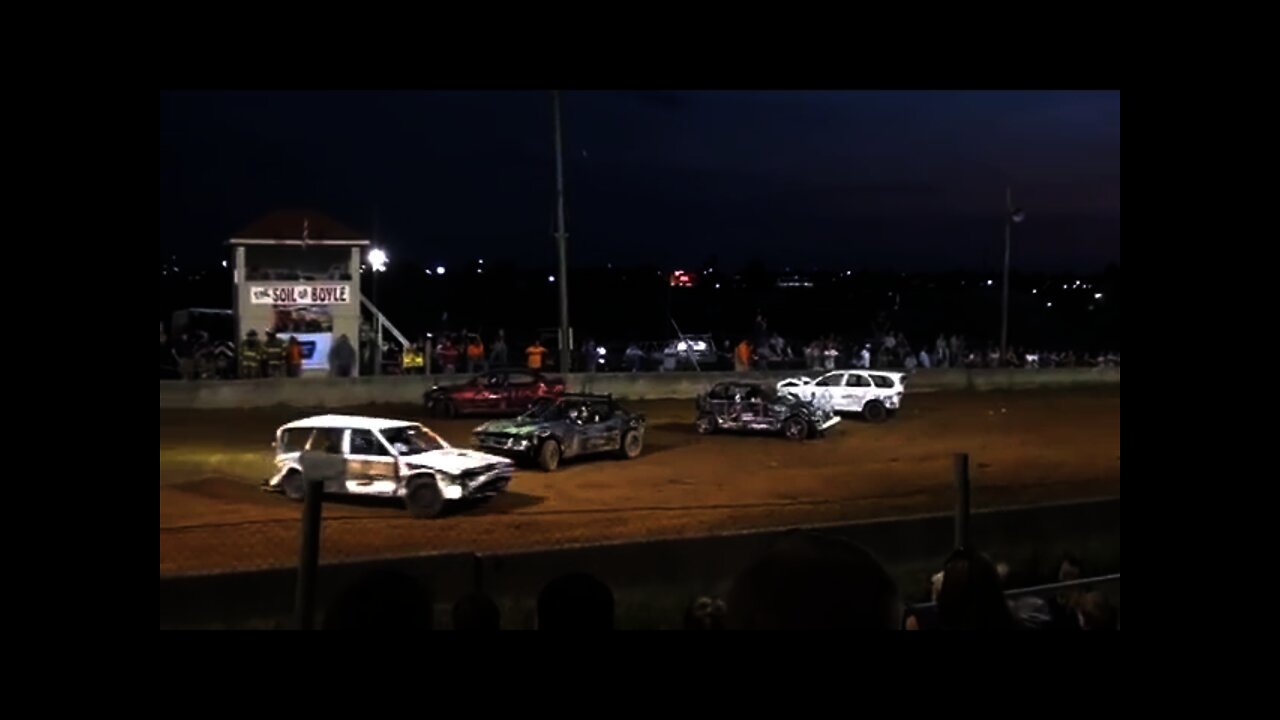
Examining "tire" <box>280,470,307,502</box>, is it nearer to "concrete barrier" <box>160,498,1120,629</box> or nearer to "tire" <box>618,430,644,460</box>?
"concrete barrier" <box>160,498,1120,629</box>

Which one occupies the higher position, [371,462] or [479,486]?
[371,462]

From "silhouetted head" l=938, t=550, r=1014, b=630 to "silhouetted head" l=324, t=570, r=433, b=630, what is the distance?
1590 mm

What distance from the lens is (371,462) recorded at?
1274cm

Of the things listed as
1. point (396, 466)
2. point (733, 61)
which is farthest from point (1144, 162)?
point (396, 466)

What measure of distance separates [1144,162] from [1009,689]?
2405 mm

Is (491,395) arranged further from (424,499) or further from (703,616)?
(703,616)

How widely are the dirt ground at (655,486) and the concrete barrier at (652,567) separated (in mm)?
2545

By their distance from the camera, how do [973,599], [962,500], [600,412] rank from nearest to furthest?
[973,599]
[962,500]
[600,412]

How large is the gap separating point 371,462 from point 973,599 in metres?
9.87

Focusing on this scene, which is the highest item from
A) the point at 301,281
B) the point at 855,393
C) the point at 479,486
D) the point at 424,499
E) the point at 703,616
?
the point at 301,281

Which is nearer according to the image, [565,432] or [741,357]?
[565,432]

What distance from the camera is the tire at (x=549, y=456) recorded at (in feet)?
51.5

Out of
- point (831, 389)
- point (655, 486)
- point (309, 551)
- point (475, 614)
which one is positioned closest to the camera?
point (475, 614)

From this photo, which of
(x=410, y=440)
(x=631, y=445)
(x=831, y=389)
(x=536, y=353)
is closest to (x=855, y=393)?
(x=831, y=389)
